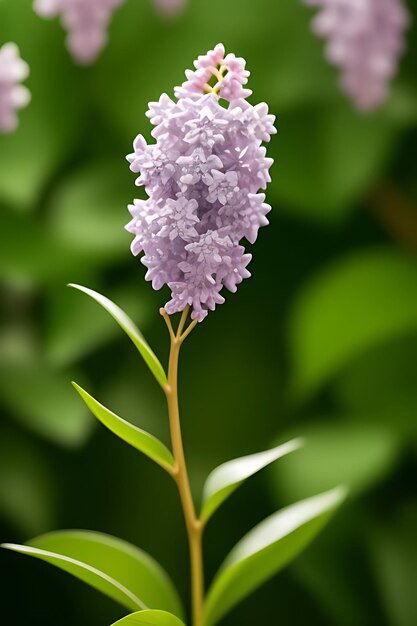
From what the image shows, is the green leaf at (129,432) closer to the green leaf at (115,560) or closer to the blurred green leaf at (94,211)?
the green leaf at (115,560)

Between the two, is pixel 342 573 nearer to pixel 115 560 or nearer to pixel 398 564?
pixel 398 564

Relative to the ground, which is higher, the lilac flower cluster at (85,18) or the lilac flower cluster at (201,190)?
the lilac flower cluster at (85,18)

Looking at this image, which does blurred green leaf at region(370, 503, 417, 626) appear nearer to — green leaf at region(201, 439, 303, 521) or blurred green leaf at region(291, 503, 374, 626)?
blurred green leaf at region(291, 503, 374, 626)

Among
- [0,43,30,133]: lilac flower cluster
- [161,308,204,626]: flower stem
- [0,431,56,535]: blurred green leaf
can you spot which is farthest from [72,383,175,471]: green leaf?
[0,431,56,535]: blurred green leaf

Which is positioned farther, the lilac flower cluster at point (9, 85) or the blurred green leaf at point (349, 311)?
the blurred green leaf at point (349, 311)

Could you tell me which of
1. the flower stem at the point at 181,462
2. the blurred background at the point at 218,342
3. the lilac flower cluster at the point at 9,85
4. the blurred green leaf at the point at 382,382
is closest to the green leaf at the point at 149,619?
the flower stem at the point at 181,462

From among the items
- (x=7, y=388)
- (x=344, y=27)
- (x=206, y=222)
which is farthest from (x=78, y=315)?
(x=206, y=222)
